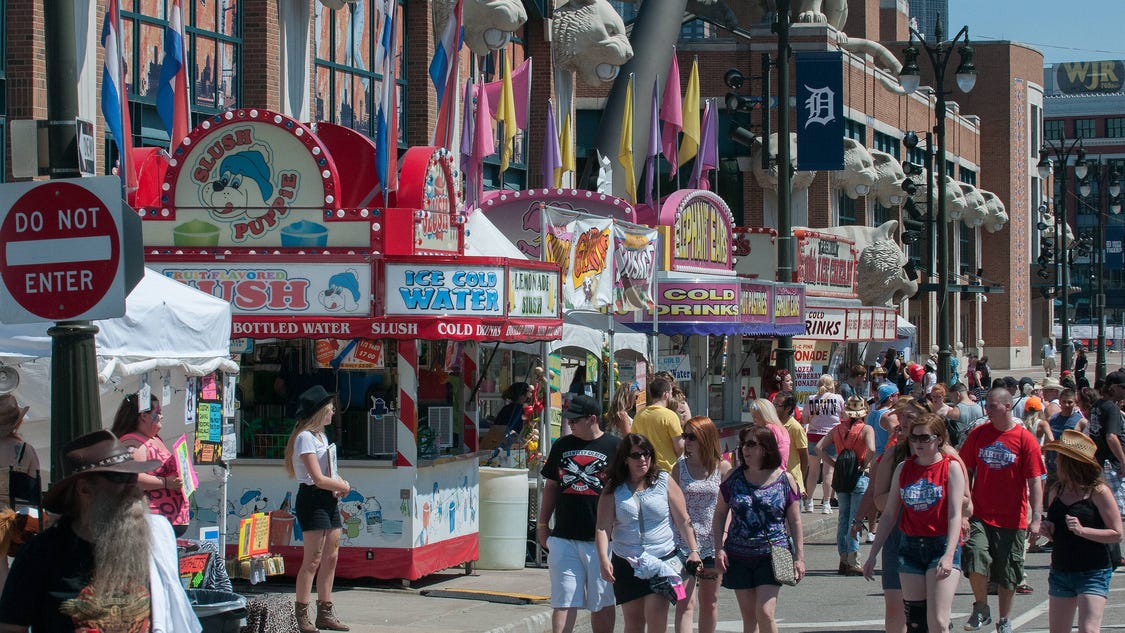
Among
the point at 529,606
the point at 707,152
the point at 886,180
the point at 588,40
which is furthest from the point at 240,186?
the point at 886,180

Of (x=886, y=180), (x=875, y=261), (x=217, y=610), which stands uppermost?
(x=886, y=180)

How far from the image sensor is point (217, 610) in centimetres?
748

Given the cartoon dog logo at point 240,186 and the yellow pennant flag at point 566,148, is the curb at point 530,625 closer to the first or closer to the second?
the cartoon dog logo at point 240,186

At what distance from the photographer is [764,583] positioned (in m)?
9.13

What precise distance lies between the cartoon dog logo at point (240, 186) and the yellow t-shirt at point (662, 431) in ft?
11.7

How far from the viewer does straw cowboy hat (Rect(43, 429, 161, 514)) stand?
5.06 metres

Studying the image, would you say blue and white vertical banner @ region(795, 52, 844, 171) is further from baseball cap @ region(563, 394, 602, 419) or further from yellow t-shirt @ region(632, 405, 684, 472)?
baseball cap @ region(563, 394, 602, 419)

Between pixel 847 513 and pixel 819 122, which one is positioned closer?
pixel 847 513

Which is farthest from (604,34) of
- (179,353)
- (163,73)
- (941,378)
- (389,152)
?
(179,353)

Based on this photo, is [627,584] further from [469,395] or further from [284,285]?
[469,395]

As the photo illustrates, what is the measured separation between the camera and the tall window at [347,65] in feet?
70.9

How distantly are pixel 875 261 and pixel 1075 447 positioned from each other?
1067 inches

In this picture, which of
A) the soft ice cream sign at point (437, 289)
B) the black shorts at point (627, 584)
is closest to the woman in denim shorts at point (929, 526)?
the black shorts at point (627, 584)

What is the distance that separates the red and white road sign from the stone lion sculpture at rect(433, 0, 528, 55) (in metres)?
17.0
